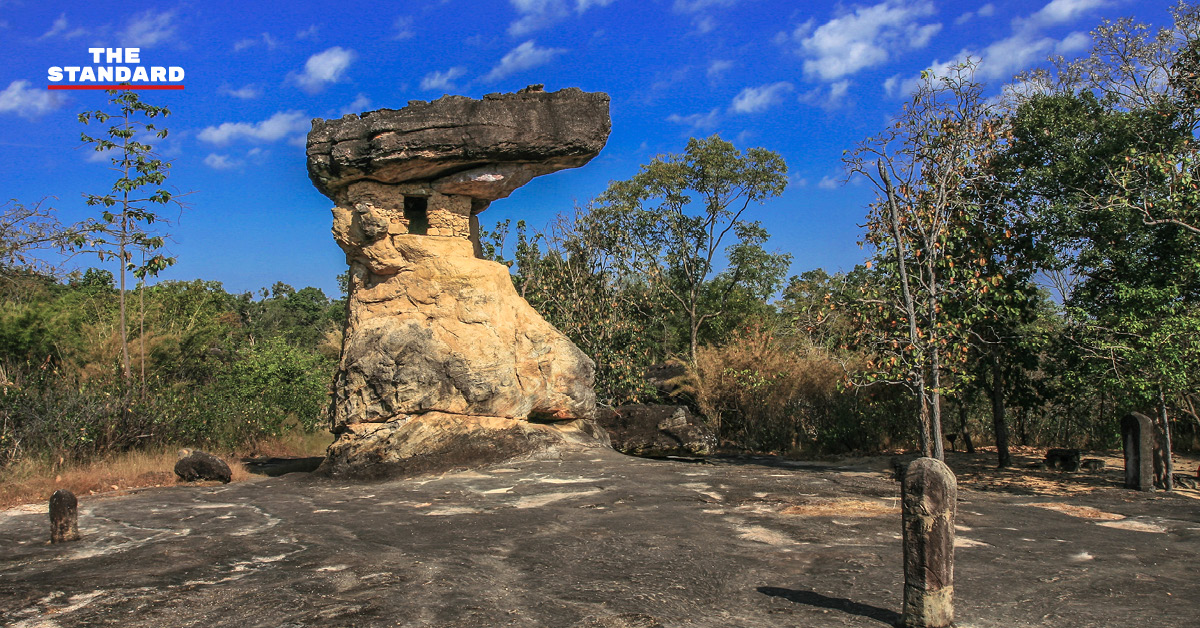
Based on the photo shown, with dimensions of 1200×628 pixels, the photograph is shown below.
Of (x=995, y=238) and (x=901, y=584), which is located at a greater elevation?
(x=995, y=238)

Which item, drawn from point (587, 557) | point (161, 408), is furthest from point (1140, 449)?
point (161, 408)

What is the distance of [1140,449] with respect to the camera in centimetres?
955

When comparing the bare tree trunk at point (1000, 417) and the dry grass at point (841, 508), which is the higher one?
the bare tree trunk at point (1000, 417)

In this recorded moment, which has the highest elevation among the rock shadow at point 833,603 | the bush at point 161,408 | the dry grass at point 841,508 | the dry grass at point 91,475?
the bush at point 161,408

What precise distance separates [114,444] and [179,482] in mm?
1748

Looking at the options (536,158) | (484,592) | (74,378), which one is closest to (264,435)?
(74,378)

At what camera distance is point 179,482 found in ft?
36.0

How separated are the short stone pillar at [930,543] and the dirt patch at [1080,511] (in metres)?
4.51

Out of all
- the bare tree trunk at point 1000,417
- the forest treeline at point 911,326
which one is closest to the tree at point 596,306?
the forest treeline at point 911,326

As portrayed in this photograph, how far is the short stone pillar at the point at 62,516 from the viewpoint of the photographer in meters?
6.84

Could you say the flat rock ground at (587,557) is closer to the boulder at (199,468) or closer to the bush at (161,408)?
the boulder at (199,468)

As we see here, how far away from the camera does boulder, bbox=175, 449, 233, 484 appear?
36.0 feet

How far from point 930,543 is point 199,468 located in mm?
10006

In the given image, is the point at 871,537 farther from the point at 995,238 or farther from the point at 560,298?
the point at 560,298
